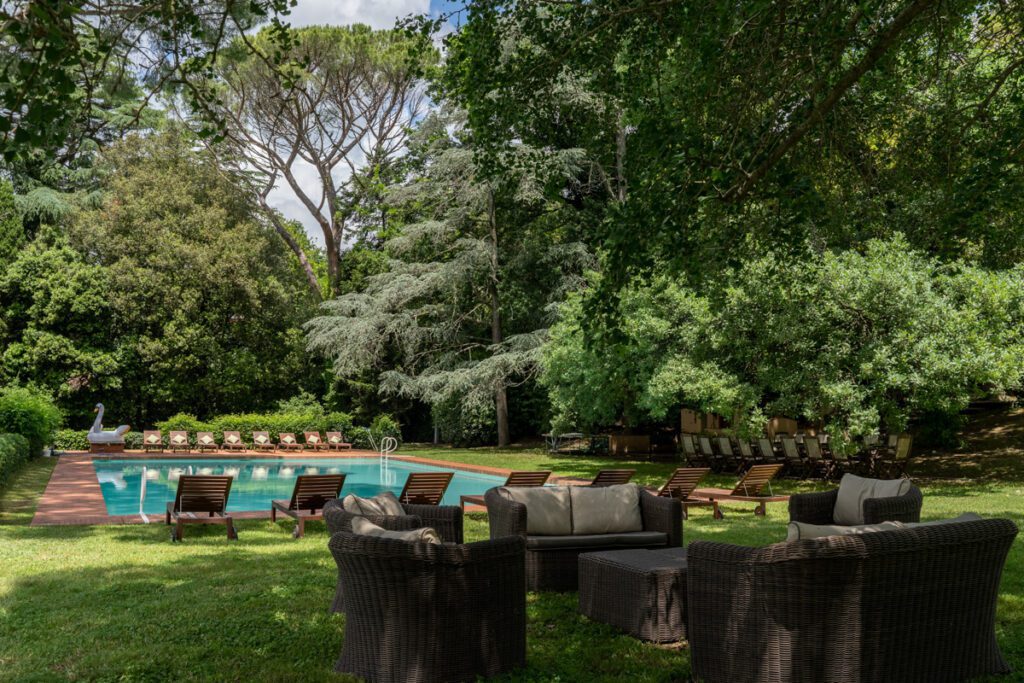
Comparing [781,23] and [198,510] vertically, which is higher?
[781,23]

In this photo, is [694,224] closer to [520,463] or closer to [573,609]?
[573,609]

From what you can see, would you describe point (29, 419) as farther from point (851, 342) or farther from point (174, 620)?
point (851, 342)

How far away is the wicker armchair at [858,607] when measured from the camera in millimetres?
3826

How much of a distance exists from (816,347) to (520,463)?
901 cm

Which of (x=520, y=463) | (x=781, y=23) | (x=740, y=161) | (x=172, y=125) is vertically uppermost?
(x=172, y=125)

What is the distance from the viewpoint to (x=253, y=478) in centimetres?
1944

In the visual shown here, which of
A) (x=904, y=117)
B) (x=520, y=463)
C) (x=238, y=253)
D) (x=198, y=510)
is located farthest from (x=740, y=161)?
(x=238, y=253)

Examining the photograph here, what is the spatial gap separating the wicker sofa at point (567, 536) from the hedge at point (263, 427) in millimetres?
20472

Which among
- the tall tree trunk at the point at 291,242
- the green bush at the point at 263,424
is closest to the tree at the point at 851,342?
the green bush at the point at 263,424

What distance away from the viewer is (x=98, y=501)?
41.3 feet

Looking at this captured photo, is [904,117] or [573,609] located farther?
[904,117]

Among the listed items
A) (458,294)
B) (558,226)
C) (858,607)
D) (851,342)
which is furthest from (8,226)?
(858,607)

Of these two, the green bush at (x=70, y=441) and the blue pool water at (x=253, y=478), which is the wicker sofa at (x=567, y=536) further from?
the green bush at (x=70, y=441)

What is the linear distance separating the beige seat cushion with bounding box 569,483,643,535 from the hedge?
67.2 feet
